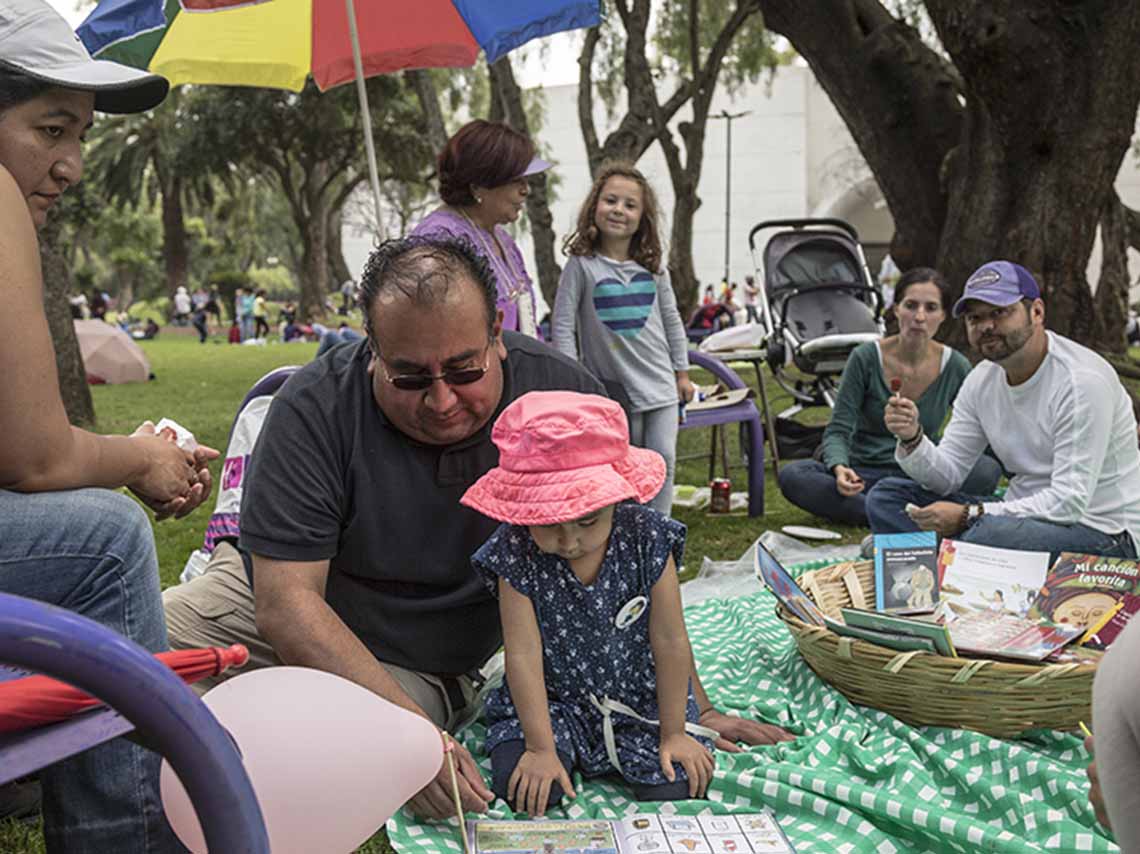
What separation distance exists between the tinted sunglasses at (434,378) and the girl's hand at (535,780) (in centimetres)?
84

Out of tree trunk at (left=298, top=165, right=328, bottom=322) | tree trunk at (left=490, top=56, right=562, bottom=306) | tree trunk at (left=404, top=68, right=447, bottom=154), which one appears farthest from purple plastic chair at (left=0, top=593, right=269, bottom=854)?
tree trunk at (left=298, top=165, right=328, bottom=322)

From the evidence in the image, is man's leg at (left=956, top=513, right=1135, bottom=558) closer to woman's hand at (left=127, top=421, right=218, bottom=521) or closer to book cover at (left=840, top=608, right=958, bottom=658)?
book cover at (left=840, top=608, right=958, bottom=658)

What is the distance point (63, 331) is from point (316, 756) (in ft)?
27.6

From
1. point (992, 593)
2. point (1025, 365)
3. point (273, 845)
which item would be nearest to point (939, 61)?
point (1025, 365)

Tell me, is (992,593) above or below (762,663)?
above

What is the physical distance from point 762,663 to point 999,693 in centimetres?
90

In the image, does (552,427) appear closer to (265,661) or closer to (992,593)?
(265,661)

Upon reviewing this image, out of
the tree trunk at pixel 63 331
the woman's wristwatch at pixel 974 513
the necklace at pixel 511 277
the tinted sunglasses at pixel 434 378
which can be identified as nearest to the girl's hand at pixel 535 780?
the tinted sunglasses at pixel 434 378

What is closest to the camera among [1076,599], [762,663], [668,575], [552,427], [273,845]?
[273,845]

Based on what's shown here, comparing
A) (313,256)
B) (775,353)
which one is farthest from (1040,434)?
(313,256)

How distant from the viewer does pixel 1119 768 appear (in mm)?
1059

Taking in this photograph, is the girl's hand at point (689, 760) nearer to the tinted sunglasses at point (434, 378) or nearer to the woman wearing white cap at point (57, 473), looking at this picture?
the tinted sunglasses at point (434, 378)

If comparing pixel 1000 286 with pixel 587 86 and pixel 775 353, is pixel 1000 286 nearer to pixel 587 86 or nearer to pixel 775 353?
pixel 775 353

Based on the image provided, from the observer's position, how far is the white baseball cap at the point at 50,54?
1.72 metres
